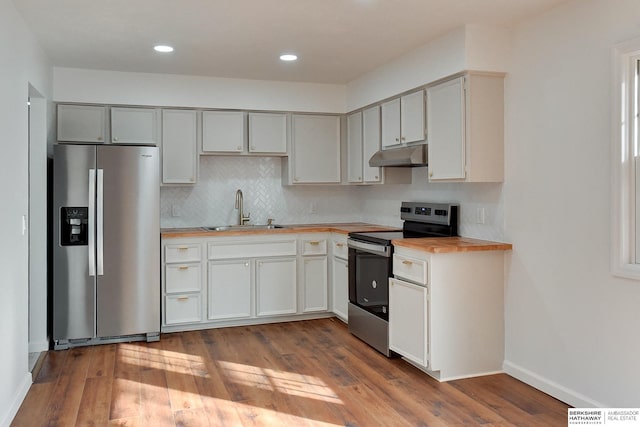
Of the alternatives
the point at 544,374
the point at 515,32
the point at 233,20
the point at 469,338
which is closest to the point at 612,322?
the point at 544,374

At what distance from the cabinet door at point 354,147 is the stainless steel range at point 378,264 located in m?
0.73

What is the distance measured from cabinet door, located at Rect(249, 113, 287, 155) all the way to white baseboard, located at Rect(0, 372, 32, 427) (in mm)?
Answer: 2803

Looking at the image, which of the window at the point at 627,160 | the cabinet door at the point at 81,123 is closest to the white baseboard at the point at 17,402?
the cabinet door at the point at 81,123

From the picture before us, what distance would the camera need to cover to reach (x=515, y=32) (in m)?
3.61

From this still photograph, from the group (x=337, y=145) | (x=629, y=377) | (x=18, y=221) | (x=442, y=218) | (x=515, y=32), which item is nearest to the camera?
(x=629, y=377)

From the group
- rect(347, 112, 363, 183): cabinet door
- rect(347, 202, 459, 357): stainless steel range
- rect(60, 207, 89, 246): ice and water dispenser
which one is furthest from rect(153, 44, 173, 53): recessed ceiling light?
rect(347, 202, 459, 357): stainless steel range

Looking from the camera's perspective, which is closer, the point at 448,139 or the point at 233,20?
the point at 233,20

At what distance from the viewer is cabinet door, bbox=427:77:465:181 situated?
145 inches

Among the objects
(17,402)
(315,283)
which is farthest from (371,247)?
(17,402)

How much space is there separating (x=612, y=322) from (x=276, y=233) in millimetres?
2979

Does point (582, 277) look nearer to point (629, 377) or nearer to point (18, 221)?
point (629, 377)

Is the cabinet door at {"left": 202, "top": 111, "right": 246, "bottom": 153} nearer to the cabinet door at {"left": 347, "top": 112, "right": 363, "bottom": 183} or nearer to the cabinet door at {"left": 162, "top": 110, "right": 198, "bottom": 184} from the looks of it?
the cabinet door at {"left": 162, "top": 110, "right": 198, "bottom": 184}

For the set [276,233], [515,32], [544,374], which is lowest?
[544,374]

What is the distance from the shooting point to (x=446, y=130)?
3826 mm
